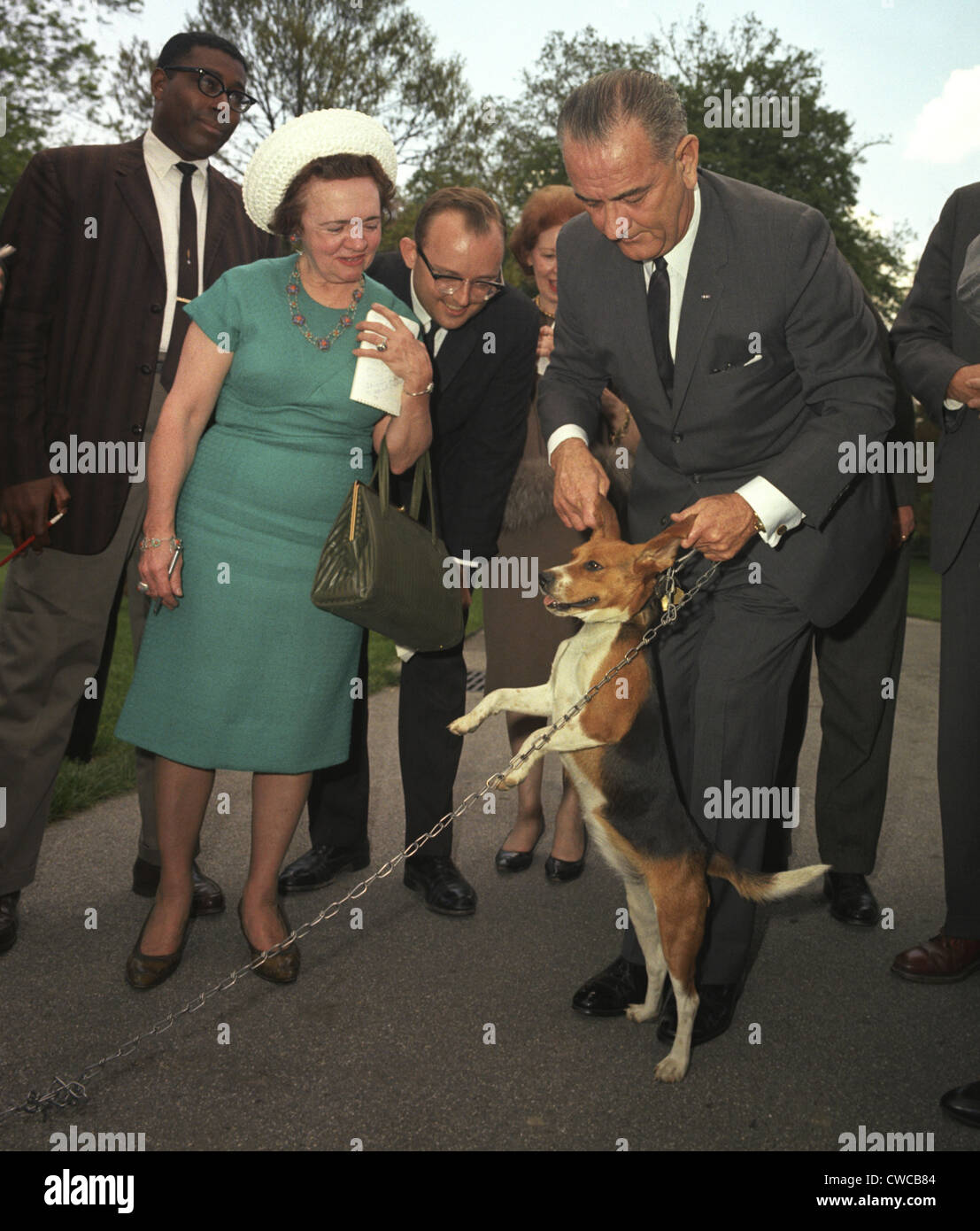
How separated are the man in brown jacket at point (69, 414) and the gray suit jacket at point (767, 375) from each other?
4.99 feet

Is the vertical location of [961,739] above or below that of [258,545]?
below

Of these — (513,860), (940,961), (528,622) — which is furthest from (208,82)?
(940,961)

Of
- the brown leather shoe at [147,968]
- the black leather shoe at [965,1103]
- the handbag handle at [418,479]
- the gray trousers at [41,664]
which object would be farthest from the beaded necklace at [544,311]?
the black leather shoe at [965,1103]

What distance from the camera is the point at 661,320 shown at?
3291 mm

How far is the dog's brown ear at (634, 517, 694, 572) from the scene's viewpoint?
9.70 ft

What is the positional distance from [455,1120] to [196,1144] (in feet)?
2.03

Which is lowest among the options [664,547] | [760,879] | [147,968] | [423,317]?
[147,968]

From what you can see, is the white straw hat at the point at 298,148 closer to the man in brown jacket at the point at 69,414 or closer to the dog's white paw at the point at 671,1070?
the man in brown jacket at the point at 69,414

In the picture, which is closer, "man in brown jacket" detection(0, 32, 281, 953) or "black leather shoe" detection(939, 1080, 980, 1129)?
"black leather shoe" detection(939, 1080, 980, 1129)

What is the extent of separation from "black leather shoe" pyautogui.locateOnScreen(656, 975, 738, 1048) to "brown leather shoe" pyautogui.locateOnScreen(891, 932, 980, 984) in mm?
708

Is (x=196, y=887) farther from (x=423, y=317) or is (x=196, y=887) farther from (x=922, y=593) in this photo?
(x=922, y=593)

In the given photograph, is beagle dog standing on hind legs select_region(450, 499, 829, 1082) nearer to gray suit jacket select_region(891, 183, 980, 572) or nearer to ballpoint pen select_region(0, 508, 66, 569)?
gray suit jacket select_region(891, 183, 980, 572)

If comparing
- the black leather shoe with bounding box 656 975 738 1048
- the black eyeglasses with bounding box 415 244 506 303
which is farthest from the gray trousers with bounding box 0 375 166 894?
the black leather shoe with bounding box 656 975 738 1048

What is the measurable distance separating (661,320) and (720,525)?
28.1 inches
